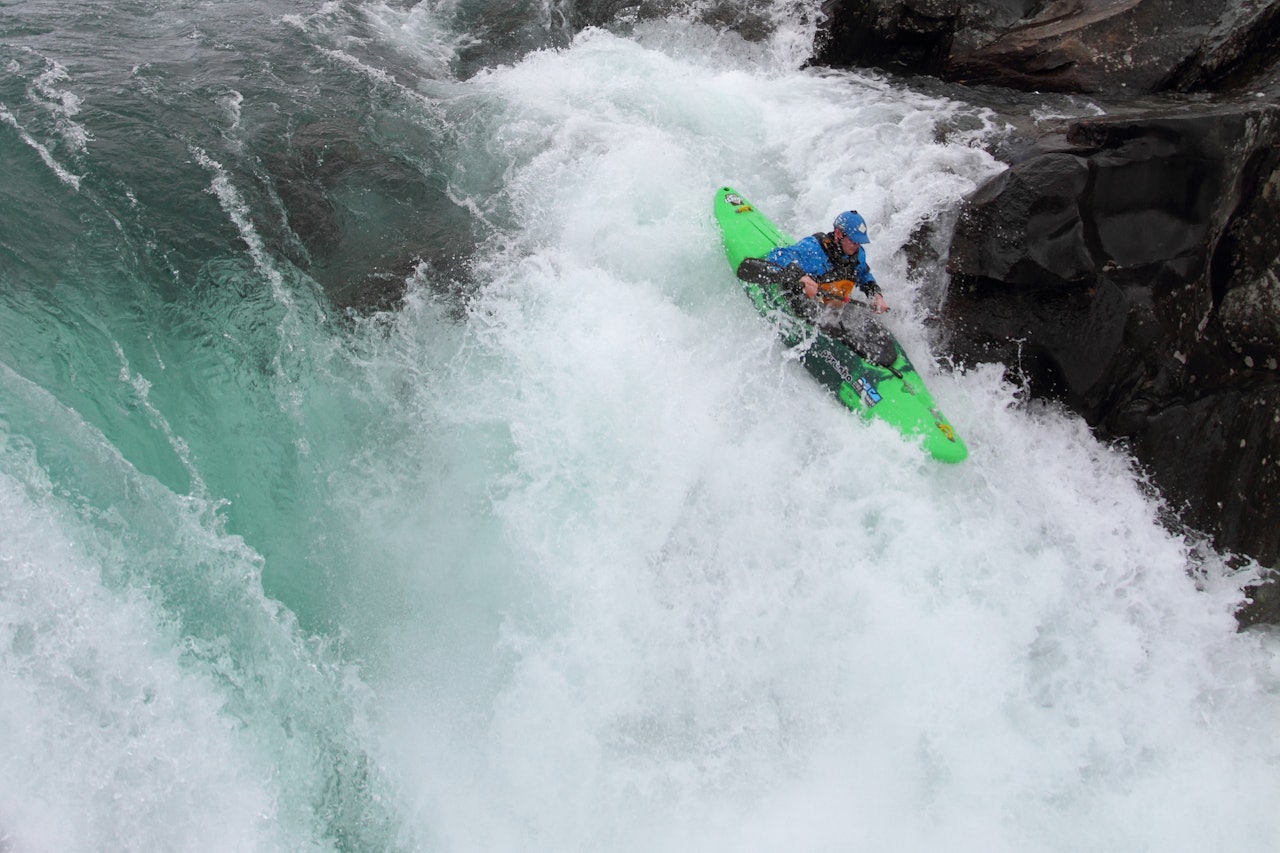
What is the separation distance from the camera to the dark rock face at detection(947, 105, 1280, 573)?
5.95 metres

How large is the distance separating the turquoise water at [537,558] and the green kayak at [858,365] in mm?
192

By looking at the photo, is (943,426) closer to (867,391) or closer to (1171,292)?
(867,391)

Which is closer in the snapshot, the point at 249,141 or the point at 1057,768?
the point at 1057,768

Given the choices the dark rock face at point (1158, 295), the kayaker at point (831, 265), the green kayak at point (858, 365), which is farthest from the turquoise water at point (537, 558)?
the kayaker at point (831, 265)

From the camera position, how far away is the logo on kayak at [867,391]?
650 centimetres

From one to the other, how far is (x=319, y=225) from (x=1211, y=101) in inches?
337

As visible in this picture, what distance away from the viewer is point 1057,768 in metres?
5.41

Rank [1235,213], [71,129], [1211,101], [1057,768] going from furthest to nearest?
[71,129] < [1211,101] < [1235,213] < [1057,768]

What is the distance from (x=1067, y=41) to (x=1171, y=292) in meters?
3.87

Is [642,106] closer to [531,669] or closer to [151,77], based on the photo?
[151,77]

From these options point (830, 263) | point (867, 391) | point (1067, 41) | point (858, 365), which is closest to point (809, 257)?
point (830, 263)

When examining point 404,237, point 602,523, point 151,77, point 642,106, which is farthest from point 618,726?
point 151,77

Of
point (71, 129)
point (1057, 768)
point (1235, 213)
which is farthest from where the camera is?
point (71, 129)

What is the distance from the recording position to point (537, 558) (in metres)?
6.07
